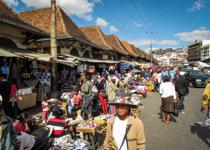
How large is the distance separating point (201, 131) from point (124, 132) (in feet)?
16.7

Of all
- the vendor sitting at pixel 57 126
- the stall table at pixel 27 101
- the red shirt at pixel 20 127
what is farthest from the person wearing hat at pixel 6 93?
the vendor sitting at pixel 57 126

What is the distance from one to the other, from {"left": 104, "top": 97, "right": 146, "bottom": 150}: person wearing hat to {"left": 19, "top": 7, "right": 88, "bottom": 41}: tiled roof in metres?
13.3

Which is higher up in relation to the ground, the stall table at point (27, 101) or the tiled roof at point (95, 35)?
the tiled roof at point (95, 35)

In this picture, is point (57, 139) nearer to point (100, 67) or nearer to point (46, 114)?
point (46, 114)

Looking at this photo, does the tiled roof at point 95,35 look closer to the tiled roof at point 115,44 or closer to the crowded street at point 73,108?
the tiled roof at point 115,44

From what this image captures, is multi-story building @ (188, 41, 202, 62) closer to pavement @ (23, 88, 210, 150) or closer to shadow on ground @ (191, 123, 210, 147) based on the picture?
pavement @ (23, 88, 210, 150)

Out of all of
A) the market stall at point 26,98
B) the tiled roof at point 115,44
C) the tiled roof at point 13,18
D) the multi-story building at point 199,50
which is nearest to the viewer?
the market stall at point 26,98

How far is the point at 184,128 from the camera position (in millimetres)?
7168

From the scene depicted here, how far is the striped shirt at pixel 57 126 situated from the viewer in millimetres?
5027

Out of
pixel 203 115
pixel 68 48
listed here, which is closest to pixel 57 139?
pixel 203 115

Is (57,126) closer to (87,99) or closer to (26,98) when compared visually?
(87,99)

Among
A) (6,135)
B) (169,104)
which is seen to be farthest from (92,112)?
(6,135)

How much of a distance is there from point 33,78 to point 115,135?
9693 millimetres

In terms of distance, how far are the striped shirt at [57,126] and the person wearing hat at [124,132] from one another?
7.75 feet
